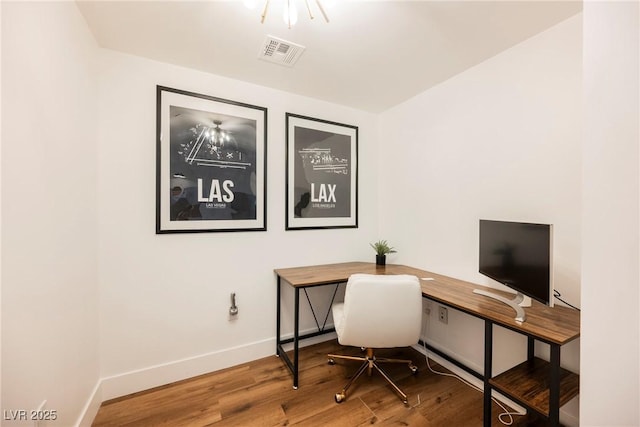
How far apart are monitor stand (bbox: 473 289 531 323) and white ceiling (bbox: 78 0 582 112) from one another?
5.63 ft

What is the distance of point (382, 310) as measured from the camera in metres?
1.63

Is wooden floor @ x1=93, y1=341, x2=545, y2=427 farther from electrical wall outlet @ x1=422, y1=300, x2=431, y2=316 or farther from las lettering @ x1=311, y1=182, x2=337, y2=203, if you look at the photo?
las lettering @ x1=311, y1=182, x2=337, y2=203

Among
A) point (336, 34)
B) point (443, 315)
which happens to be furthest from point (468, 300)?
point (336, 34)

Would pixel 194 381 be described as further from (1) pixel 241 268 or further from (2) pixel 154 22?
(2) pixel 154 22

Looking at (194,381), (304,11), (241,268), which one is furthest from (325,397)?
(304,11)

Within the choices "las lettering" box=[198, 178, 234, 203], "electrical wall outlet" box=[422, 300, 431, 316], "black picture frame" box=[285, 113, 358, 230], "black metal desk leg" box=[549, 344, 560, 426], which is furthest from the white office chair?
"las lettering" box=[198, 178, 234, 203]

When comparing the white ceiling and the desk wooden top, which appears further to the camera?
the white ceiling

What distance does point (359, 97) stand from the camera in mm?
A: 2562

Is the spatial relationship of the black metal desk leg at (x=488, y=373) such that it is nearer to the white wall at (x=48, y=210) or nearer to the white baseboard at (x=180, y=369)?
the white baseboard at (x=180, y=369)

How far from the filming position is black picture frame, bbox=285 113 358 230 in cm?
245

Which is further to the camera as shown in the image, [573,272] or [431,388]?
[431,388]

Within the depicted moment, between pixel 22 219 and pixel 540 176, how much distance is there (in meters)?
2.75

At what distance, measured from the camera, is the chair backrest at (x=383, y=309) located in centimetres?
162

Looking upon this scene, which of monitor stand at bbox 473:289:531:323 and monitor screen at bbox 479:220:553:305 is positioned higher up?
monitor screen at bbox 479:220:553:305
